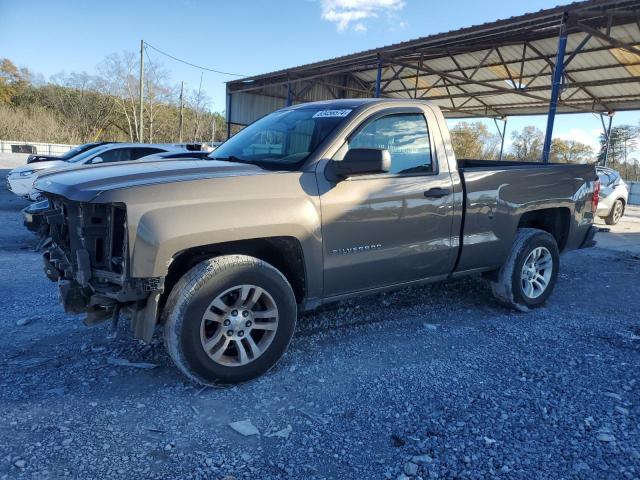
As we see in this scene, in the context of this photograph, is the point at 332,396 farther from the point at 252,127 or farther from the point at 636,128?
the point at 636,128

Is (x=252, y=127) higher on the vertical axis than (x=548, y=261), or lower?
higher

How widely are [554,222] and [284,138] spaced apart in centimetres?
332

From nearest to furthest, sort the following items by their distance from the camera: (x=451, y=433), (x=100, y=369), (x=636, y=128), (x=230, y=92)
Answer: (x=451, y=433) < (x=100, y=369) < (x=230, y=92) < (x=636, y=128)

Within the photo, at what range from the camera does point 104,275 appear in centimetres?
297

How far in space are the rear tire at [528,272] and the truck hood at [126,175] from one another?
2.81 meters

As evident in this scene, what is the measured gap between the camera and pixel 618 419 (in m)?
2.95

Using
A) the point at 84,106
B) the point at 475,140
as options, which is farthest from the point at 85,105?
the point at 475,140

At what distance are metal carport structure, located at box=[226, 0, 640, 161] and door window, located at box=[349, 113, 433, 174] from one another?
875 centimetres

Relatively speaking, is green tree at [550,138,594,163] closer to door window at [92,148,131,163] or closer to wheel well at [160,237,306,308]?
door window at [92,148,131,163]

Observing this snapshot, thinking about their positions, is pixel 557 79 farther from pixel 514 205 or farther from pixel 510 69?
→ pixel 514 205

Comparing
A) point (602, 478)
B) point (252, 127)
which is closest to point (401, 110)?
point (252, 127)

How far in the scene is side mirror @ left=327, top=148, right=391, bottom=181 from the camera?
11.0 feet

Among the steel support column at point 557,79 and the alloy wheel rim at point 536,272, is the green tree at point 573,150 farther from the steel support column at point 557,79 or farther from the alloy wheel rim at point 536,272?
the alloy wheel rim at point 536,272

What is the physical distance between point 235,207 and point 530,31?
13422 millimetres
